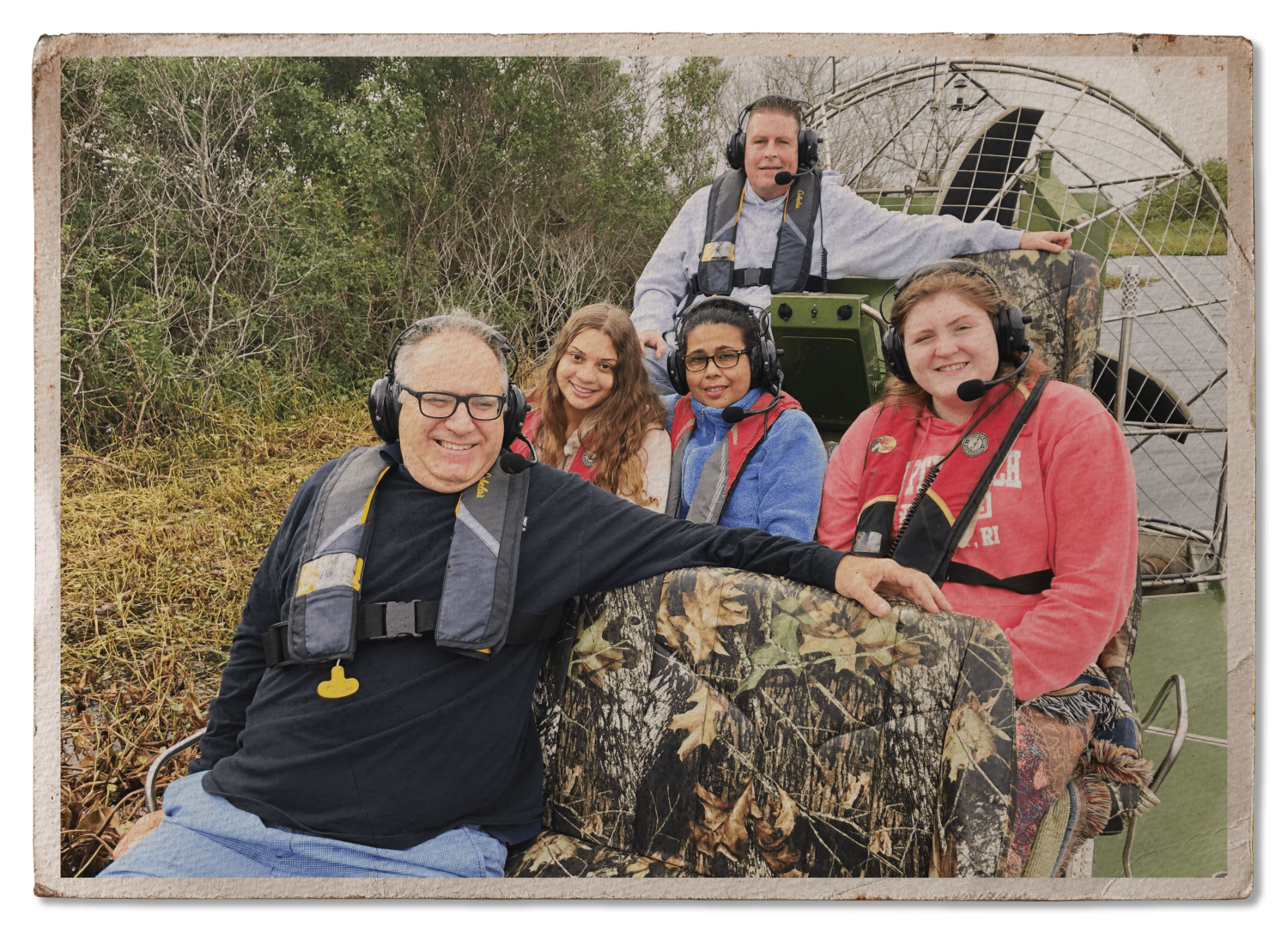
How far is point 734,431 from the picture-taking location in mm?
3678

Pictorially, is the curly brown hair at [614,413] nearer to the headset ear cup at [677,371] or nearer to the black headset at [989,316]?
the headset ear cup at [677,371]

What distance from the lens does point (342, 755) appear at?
10.1 feet

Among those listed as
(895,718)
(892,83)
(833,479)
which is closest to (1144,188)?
(892,83)

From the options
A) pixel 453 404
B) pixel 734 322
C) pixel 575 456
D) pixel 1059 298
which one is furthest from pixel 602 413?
pixel 1059 298

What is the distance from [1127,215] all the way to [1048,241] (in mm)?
330

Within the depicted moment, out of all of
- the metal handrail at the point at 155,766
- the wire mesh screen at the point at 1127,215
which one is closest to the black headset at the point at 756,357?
the wire mesh screen at the point at 1127,215

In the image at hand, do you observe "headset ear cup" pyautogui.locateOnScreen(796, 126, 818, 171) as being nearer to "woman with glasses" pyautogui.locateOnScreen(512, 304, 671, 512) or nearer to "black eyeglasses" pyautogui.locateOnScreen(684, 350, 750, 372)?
"black eyeglasses" pyautogui.locateOnScreen(684, 350, 750, 372)

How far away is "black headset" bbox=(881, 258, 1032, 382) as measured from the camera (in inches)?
132

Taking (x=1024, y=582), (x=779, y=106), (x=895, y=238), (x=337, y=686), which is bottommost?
(x=337, y=686)

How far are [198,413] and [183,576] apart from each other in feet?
2.08

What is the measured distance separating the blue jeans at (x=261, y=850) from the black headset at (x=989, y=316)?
210 cm

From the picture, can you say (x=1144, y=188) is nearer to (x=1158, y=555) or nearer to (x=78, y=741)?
(x=1158, y=555)

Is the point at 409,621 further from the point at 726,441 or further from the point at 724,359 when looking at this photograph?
the point at 724,359

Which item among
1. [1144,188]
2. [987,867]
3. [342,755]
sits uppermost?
[1144,188]
